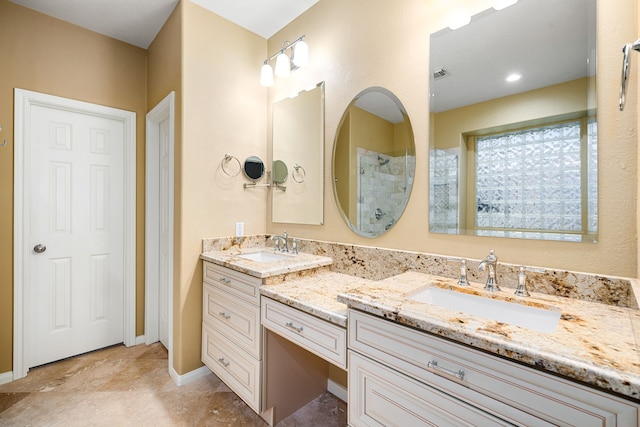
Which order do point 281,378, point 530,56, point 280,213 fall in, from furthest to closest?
point 280,213 < point 281,378 < point 530,56

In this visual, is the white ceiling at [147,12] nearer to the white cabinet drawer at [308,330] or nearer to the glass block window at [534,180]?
the glass block window at [534,180]

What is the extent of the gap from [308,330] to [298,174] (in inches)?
48.9

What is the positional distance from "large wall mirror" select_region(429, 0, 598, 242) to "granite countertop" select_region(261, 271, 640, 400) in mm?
289

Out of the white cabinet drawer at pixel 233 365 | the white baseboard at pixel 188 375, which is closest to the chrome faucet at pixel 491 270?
the white cabinet drawer at pixel 233 365

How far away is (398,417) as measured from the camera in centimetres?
99

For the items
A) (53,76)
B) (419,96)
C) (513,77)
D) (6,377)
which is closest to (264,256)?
(419,96)

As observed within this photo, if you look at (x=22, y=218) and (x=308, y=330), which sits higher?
(x=22, y=218)

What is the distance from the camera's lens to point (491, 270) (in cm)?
124

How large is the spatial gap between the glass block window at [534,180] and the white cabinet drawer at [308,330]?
2.69 feet

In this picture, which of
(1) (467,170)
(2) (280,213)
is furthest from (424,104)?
(2) (280,213)

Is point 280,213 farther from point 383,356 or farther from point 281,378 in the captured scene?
point 383,356

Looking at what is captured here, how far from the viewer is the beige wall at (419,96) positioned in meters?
1.05

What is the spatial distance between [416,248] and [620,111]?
94cm

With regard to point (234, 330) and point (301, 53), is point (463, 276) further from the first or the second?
point (301, 53)
